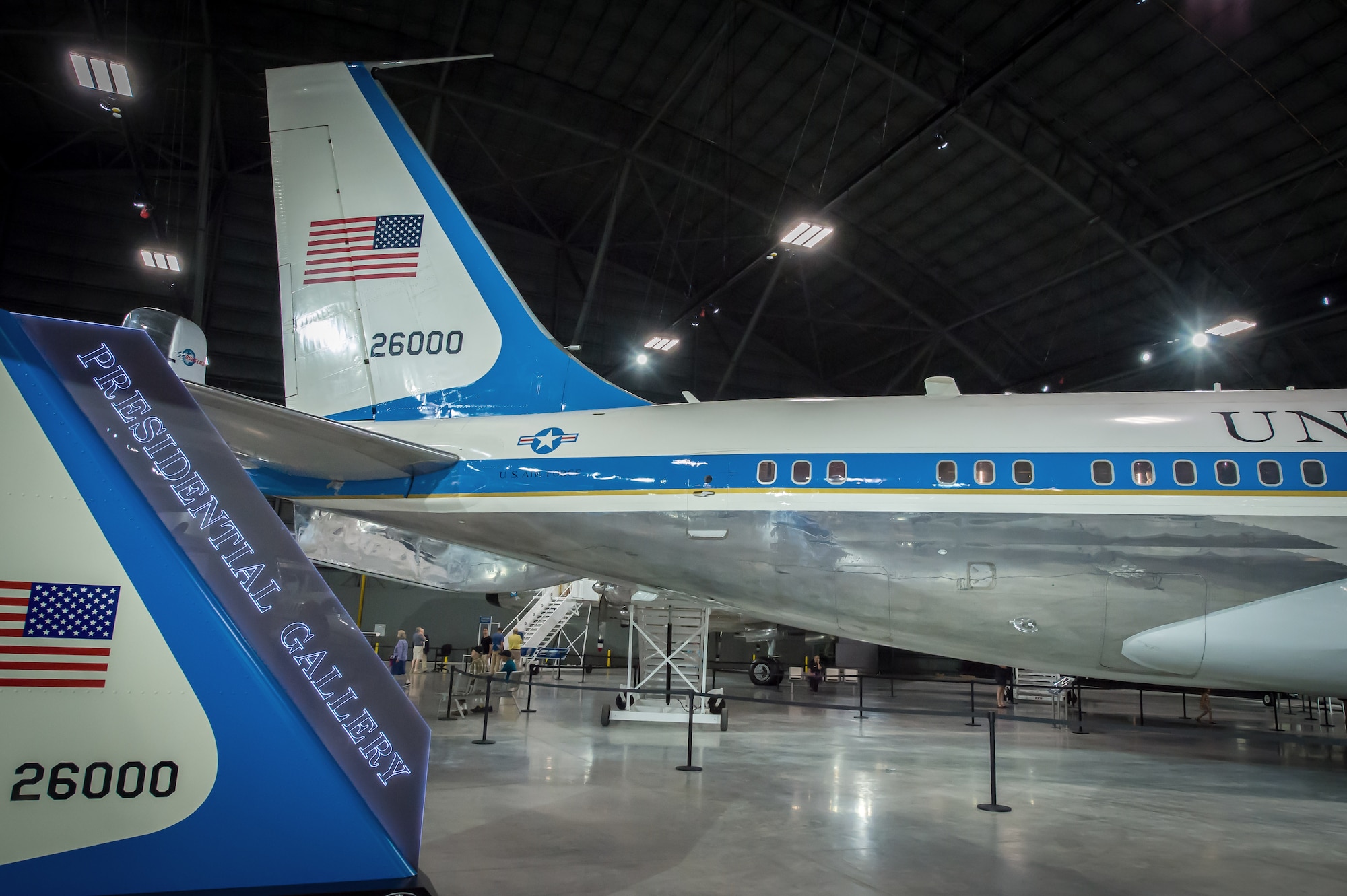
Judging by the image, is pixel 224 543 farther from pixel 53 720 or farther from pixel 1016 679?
pixel 1016 679

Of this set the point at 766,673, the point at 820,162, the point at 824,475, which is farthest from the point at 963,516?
the point at 820,162

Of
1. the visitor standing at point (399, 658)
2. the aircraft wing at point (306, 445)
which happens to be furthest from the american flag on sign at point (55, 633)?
the visitor standing at point (399, 658)

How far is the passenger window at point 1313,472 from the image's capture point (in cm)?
722

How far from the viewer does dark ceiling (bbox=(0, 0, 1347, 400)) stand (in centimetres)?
1981

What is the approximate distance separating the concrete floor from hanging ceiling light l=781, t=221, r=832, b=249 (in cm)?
1312

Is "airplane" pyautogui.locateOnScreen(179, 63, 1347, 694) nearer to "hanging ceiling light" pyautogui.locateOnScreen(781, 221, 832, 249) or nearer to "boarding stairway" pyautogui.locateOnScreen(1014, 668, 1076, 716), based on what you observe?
"boarding stairway" pyautogui.locateOnScreen(1014, 668, 1076, 716)

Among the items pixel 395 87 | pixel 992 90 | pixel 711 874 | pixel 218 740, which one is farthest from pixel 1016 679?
pixel 395 87

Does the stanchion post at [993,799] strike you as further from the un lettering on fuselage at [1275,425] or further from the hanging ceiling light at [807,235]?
the hanging ceiling light at [807,235]

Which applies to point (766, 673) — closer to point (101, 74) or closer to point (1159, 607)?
point (1159, 607)

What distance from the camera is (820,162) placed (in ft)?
82.2

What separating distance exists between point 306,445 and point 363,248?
3.67m

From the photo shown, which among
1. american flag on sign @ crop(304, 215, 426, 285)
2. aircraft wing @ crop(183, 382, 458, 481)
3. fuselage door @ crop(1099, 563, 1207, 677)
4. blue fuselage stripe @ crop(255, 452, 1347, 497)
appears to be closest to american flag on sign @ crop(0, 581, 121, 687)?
aircraft wing @ crop(183, 382, 458, 481)

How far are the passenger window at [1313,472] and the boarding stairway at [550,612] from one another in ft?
76.3

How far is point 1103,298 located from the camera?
88.9 ft
